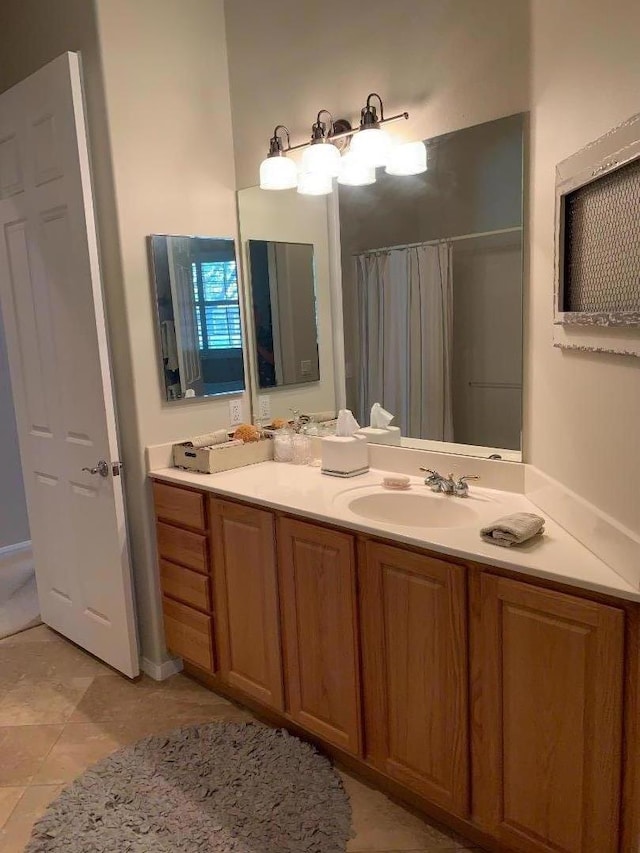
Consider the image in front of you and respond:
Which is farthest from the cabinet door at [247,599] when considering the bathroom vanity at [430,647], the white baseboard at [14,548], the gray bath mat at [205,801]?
the white baseboard at [14,548]

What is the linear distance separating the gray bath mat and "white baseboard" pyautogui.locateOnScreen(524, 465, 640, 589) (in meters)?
1.05

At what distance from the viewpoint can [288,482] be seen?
2248mm

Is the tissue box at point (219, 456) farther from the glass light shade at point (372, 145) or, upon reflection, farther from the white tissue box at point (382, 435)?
the glass light shade at point (372, 145)

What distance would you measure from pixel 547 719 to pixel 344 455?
110cm

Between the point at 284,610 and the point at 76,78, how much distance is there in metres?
1.92

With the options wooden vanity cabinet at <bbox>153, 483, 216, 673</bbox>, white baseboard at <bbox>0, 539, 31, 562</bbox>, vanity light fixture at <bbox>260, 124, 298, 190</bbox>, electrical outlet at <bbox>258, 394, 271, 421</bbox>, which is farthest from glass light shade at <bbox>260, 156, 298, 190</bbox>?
white baseboard at <bbox>0, 539, 31, 562</bbox>

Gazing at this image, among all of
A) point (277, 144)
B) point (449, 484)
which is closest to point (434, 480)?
point (449, 484)

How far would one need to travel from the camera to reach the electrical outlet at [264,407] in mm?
2801

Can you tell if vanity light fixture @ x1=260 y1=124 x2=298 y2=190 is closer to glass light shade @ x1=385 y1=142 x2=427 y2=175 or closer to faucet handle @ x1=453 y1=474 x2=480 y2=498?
glass light shade @ x1=385 y1=142 x2=427 y2=175

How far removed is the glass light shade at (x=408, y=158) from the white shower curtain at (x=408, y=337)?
0.25 m

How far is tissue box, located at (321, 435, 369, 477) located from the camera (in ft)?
7.54

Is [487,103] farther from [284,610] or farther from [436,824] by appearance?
[436,824]

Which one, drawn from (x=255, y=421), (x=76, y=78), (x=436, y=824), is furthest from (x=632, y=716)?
(x=76, y=78)

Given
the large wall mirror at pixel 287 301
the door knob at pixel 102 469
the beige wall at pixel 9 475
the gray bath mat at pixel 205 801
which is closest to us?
Answer: the gray bath mat at pixel 205 801
